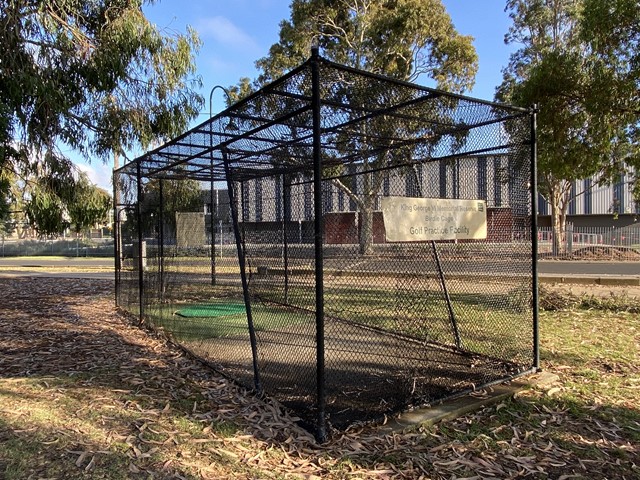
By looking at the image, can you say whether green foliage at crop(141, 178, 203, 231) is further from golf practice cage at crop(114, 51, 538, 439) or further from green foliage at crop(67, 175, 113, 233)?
green foliage at crop(67, 175, 113, 233)

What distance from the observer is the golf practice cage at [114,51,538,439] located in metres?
4.34

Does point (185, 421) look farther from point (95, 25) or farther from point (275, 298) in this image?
point (95, 25)

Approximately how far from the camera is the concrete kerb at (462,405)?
12.7ft

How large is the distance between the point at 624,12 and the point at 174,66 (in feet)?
25.8

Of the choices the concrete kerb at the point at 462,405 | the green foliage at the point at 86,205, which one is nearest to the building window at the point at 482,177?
the concrete kerb at the point at 462,405

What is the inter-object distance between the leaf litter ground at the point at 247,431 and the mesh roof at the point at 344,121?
2.44 meters

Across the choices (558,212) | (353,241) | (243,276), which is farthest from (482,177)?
(558,212)

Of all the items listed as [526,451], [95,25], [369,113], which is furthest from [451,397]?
[95,25]

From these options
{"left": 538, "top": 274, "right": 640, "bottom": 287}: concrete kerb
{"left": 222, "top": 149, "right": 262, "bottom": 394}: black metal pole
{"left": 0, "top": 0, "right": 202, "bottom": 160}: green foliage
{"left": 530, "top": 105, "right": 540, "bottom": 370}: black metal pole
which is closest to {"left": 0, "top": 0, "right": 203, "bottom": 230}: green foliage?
{"left": 0, "top": 0, "right": 202, "bottom": 160}: green foliage

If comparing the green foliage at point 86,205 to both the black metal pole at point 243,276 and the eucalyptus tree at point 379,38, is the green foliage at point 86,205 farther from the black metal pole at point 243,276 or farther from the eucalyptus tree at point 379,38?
the eucalyptus tree at point 379,38

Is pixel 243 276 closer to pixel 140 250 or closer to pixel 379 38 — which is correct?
pixel 140 250

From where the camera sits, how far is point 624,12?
24.5ft

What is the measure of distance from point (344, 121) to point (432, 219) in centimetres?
136

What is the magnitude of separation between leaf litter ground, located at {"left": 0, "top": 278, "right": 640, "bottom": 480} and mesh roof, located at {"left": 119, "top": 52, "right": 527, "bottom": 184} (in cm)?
244
